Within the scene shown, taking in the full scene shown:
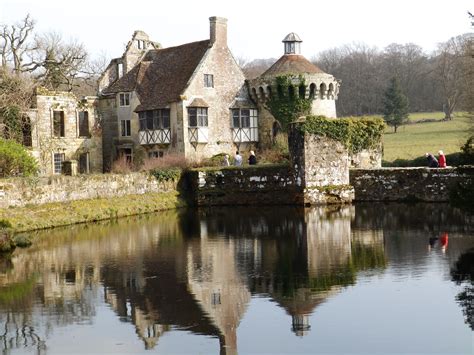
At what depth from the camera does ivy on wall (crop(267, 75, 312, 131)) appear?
131 feet

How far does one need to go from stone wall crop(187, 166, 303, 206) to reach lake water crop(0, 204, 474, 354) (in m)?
7.42

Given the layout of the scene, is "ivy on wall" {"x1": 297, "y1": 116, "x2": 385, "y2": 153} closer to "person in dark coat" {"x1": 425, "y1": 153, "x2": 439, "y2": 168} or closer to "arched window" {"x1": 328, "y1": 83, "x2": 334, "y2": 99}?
"person in dark coat" {"x1": 425, "y1": 153, "x2": 439, "y2": 168}

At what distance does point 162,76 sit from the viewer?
4212 centimetres

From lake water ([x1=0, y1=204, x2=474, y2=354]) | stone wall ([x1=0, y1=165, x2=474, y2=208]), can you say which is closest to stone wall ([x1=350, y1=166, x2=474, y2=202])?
stone wall ([x1=0, y1=165, x2=474, y2=208])

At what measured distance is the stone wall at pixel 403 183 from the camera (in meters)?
30.9

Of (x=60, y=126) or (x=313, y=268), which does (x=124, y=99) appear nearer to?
(x=60, y=126)

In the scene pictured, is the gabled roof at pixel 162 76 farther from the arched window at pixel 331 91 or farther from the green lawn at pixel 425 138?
the green lawn at pixel 425 138

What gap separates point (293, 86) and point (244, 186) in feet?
29.6

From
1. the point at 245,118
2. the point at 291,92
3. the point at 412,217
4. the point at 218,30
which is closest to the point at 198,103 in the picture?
the point at 245,118

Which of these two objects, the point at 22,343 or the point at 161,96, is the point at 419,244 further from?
the point at 161,96

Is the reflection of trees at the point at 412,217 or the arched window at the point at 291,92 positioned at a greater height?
the arched window at the point at 291,92

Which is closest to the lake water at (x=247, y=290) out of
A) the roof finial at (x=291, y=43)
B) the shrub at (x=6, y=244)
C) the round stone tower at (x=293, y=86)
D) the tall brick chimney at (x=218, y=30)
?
the shrub at (x=6, y=244)

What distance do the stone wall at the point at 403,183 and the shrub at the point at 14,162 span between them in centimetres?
1372

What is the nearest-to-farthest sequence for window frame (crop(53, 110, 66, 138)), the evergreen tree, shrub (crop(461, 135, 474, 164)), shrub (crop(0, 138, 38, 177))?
shrub (crop(461, 135, 474, 164)) < shrub (crop(0, 138, 38, 177)) < window frame (crop(53, 110, 66, 138)) < the evergreen tree
